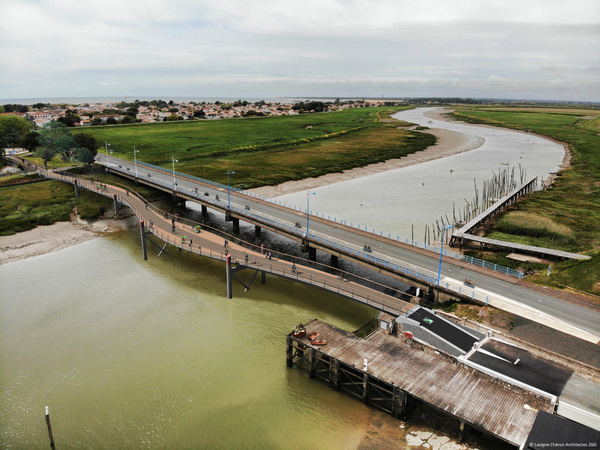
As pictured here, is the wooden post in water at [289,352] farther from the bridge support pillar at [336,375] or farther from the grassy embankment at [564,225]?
the grassy embankment at [564,225]

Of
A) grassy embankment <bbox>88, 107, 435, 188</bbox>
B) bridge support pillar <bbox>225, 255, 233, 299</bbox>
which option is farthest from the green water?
grassy embankment <bbox>88, 107, 435, 188</bbox>

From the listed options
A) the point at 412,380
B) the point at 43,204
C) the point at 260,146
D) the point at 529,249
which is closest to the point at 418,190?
the point at 529,249

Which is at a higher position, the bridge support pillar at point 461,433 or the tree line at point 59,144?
the tree line at point 59,144

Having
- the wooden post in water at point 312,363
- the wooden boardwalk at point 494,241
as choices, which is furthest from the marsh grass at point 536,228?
the wooden post in water at point 312,363

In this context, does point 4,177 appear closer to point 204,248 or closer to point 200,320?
point 204,248

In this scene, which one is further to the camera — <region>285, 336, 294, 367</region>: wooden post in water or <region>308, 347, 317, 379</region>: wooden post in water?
<region>285, 336, 294, 367</region>: wooden post in water

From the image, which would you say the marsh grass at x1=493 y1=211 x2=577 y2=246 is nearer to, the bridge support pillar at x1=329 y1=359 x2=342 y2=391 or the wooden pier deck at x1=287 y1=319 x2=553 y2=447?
the wooden pier deck at x1=287 y1=319 x2=553 y2=447
